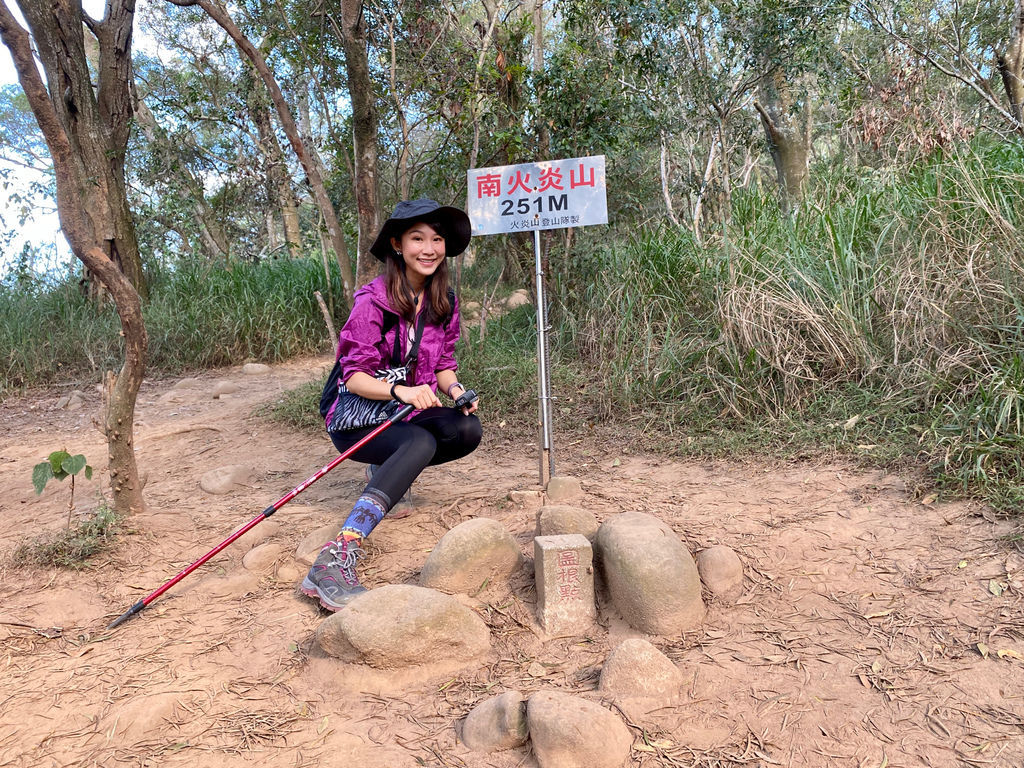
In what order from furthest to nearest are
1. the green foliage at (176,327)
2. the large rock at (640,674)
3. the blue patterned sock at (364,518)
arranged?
the green foliage at (176,327), the blue patterned sock at (364,518), the large rock at (640,674)

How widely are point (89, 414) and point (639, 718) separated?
496cm

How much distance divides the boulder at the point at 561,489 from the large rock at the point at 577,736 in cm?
135

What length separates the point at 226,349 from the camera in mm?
6352

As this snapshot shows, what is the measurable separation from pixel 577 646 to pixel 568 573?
0.23 metres

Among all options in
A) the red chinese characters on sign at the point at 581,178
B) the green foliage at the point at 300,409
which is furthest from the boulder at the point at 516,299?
the red chinese characters on sign at the point at 581,178

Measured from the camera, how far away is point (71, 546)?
110 inches

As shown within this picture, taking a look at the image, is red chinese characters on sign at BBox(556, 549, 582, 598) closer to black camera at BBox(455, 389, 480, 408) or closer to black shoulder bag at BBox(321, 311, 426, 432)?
black camera at BBox(455, 389, 480, 408)

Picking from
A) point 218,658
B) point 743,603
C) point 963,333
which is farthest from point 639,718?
point 963,333

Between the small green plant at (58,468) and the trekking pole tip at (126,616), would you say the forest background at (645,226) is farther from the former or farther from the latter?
the trekking pole tip at (126,616)

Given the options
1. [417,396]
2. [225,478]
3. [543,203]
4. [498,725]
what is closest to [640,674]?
→ [498,725]

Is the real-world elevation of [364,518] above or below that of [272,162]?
below

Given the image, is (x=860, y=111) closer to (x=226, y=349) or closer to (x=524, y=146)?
(x=524, y=146)

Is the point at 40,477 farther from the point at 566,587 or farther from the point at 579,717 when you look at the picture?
the point at 579,717

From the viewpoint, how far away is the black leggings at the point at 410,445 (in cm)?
265
